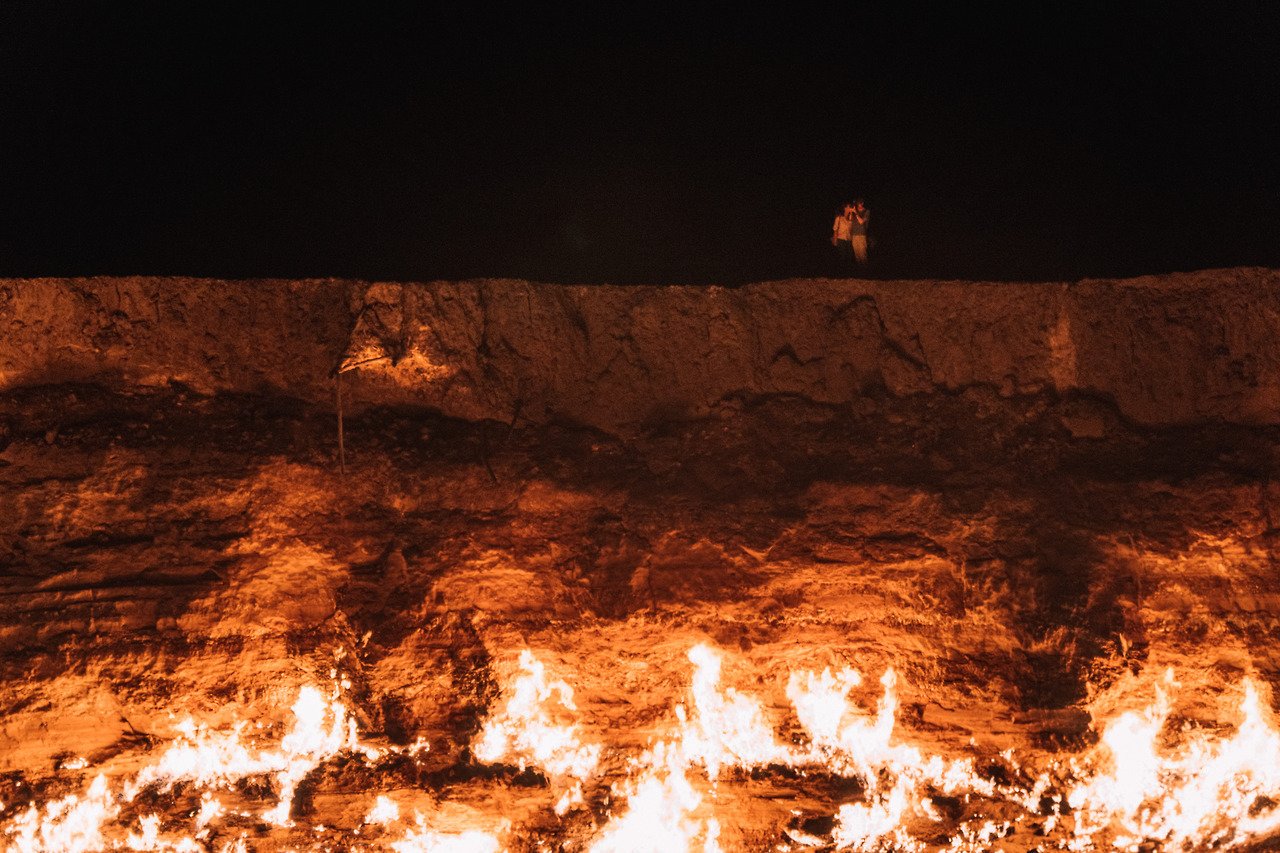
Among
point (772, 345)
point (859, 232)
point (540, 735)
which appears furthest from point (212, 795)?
point (859, 232)

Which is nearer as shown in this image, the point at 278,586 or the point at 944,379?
the point at 278,586

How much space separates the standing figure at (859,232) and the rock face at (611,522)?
0.68m

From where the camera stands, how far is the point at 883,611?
472 cm

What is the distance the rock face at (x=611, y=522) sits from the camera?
457 cm

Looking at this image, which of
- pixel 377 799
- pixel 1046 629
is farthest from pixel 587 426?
pixel 1046 629

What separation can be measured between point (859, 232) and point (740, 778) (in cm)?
271

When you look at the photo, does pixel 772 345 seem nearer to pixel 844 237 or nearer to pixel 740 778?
pixel 844 237

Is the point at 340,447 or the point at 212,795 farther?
the point at 340,447

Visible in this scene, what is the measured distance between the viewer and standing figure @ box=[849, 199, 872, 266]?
5594 millimetres

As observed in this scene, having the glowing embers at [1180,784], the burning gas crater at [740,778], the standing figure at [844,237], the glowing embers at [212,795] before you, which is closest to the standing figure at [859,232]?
the standing figure at [844,237]

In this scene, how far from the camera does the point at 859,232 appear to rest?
5602 mm

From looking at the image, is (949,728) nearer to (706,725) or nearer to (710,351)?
(706,725)

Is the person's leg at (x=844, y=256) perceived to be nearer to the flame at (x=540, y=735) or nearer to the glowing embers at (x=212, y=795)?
the flame at (x=540, y=735)

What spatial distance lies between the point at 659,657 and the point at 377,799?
4.24ft
